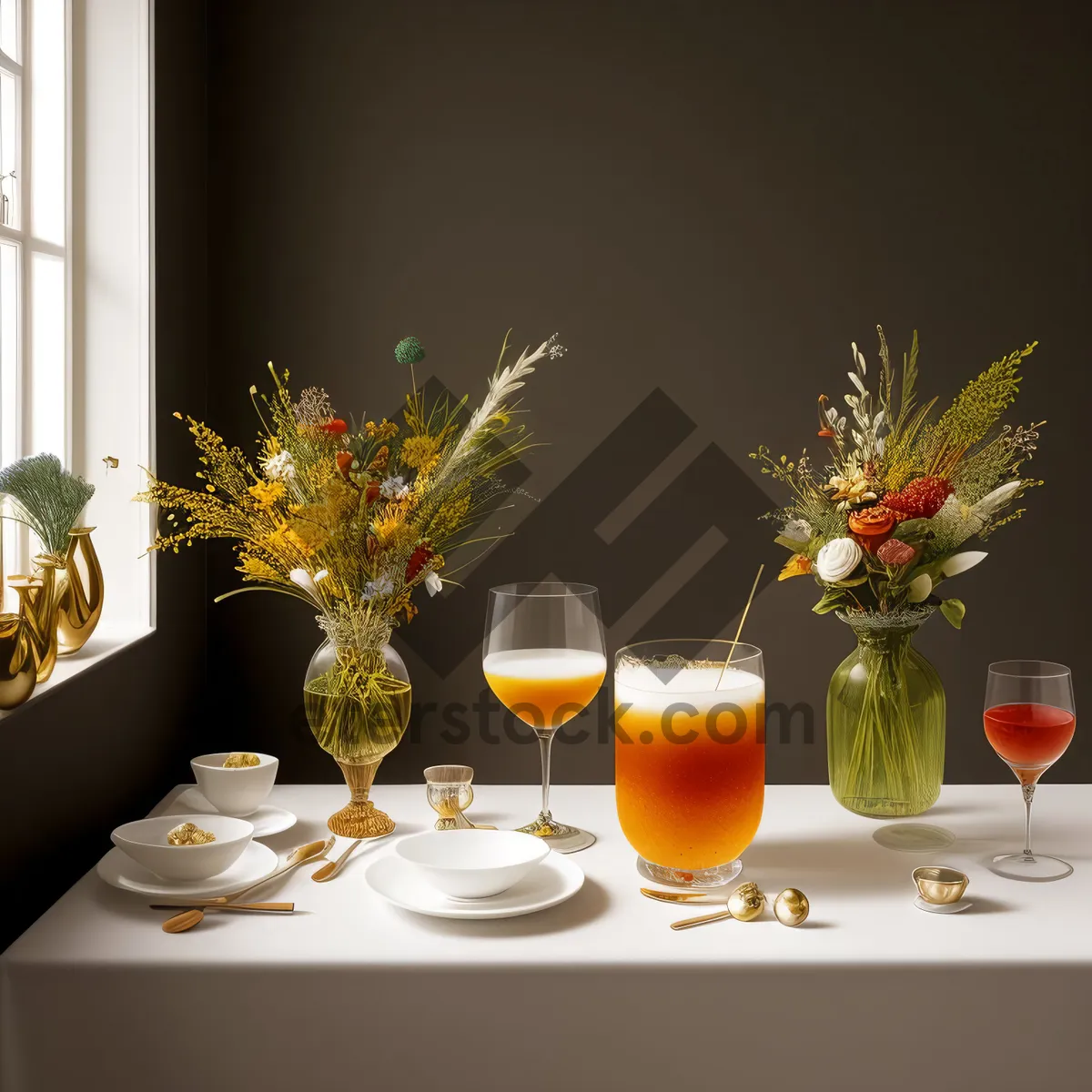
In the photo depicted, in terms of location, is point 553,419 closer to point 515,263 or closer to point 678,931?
point 515,263

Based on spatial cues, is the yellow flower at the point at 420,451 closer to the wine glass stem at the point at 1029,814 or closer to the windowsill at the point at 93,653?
the windowsill at the point at 93,653

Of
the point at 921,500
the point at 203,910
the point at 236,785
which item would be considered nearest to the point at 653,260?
the point at 921,500

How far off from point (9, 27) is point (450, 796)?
1266 mm

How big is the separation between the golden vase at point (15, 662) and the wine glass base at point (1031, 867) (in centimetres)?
113

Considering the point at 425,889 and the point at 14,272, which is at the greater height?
the point at 14,272

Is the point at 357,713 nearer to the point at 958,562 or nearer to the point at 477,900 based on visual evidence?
the point at 477,900

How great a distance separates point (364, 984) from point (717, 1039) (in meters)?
0.35

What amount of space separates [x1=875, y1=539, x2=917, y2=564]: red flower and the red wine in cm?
21

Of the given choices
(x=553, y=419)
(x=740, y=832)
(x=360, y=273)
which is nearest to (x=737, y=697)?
(x=740, y=832)

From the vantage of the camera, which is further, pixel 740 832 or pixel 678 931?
pixel 740 832

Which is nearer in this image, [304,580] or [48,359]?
[304,580]

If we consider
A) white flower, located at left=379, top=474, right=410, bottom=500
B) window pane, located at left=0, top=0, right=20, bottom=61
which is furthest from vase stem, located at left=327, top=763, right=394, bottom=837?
window pane, located at left=0, top=0, right=20, bottom=61

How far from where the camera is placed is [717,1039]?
1029mm

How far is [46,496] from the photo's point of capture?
135 centimetres
